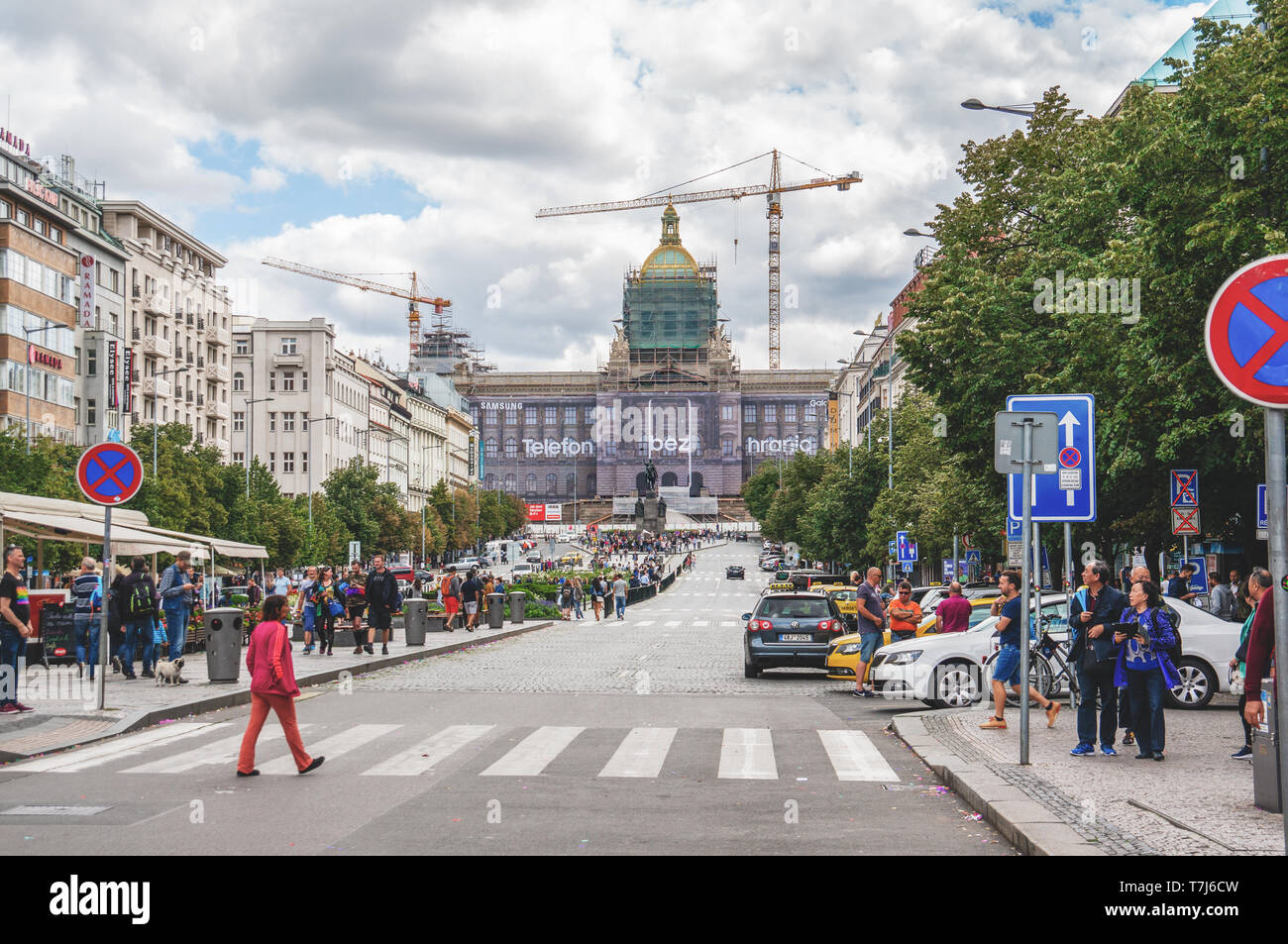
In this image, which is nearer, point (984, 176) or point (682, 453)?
point (984, 176)

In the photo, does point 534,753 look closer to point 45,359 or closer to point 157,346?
point 45,359

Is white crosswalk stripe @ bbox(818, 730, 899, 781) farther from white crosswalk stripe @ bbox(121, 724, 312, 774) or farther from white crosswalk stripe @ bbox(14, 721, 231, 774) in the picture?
white crosswalk stripe @ bbox(14, 721, 231, 774)

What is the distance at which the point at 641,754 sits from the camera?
1405 centimetres

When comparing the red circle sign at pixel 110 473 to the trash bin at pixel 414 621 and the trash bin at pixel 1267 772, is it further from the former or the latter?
the trash bin at pixel 414 621

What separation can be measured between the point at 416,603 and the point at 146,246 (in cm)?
6144

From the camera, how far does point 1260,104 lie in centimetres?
2162

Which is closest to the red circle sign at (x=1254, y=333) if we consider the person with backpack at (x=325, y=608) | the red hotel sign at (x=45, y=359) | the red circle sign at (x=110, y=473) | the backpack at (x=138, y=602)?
the red circle sign at (x=110, y=473)

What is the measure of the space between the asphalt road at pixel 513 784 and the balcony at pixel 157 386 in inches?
2699

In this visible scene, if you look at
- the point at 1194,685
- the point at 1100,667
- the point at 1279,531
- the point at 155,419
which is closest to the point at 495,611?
the point at 1194,685

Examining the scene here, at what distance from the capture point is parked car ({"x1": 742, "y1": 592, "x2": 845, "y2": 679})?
1000 inches

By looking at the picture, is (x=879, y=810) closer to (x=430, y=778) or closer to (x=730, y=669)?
(x=430, y=778)

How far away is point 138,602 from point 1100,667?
46.7 feet

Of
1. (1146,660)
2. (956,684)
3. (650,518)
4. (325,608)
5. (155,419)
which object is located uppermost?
(155,419)
